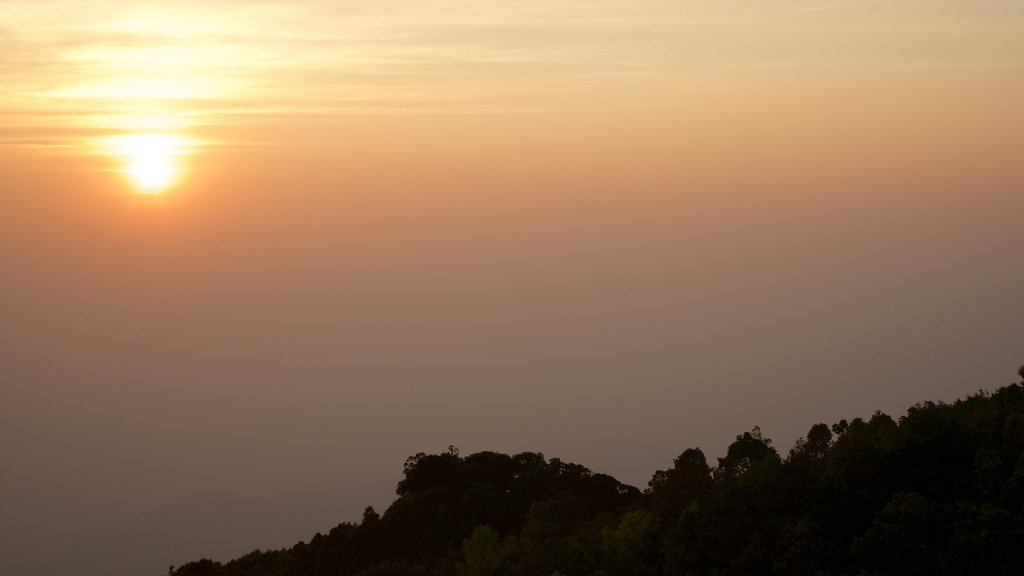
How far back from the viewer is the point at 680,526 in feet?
149

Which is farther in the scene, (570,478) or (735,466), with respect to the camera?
(570,478)

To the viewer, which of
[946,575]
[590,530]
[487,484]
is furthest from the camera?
[487,484]

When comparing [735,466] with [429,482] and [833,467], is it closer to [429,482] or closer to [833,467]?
[833,467]

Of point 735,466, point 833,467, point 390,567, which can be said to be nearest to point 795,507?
point 833,467

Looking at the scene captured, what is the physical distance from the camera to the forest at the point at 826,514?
4047cm

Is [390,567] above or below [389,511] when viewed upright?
below

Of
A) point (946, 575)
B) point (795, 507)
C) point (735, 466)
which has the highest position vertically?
point (735, 466)

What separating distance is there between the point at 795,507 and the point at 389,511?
106 ft

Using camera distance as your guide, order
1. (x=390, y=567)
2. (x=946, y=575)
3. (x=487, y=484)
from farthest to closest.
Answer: (x=487, y=484), (x=390, y=567), (x=946, y=575)

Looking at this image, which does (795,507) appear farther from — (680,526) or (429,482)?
(429,482)

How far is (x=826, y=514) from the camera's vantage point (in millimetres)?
43031

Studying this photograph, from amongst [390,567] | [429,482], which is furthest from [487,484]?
[390,567]

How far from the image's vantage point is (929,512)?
40.8 metres

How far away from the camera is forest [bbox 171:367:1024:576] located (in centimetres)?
4047
